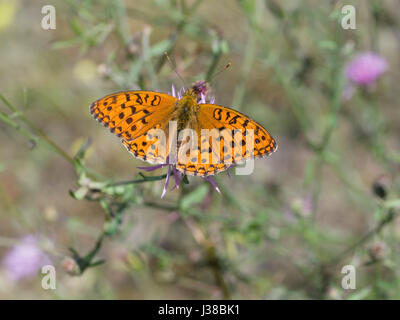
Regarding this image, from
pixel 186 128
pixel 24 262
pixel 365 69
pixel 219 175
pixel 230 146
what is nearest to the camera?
pixel 230 146

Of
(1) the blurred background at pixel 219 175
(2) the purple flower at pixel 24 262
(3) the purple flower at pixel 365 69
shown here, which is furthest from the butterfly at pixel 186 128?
(2) the purple flower at pixel 24 262

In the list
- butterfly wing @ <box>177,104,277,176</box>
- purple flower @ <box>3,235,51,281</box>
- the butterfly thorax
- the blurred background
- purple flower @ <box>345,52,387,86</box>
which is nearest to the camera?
butterfly wing @ <box>177,104,277,176</box>

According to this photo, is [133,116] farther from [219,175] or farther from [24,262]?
[24,262]

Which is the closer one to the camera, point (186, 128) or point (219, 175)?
point (186, 128)

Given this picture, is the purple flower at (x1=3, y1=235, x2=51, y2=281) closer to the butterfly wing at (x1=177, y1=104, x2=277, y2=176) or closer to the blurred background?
the blurred background

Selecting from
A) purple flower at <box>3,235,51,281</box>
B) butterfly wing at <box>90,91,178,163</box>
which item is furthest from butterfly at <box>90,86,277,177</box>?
purple flower at <box>3,235,51,281</box>

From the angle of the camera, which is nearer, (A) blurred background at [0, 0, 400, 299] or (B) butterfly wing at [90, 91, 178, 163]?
(B) butterfly wing at [90, 91, 178, 163]

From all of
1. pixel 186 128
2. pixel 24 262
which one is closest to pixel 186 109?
pixel 186 128

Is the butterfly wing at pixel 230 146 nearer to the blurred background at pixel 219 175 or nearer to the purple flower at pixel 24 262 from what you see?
the blurred background at pixel 219 175
